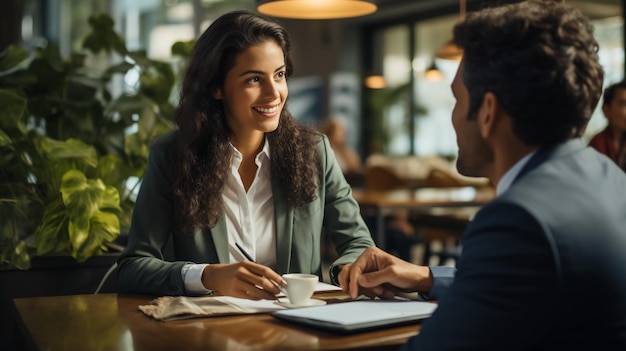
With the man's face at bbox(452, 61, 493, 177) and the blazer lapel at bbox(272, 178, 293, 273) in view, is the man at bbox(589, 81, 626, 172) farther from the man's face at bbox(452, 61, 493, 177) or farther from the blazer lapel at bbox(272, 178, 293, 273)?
the man's face at bbox(452, 61, 493, 177)

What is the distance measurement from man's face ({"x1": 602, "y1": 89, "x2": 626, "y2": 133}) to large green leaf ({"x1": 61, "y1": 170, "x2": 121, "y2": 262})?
300 cm

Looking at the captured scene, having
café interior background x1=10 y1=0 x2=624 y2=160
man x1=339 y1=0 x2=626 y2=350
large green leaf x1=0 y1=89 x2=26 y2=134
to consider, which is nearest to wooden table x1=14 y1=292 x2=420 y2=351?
man x1=339 y1=0 x2=626 y2=350

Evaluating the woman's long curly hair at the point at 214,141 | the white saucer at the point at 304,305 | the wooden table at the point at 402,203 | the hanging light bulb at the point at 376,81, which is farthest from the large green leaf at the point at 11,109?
the hanging light bulb at the point at 376,81

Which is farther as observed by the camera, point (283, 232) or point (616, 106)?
point (616, 106)

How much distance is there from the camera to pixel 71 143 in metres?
2.56

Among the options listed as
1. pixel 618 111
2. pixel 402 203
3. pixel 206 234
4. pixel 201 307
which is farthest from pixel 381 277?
pixel 402 203

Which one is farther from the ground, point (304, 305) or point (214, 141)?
point (214, 141)

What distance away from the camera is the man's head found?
434 cm

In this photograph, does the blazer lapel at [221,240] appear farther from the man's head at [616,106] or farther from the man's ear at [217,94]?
the man's head at [616,106]

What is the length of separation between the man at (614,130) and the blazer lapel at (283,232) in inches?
105

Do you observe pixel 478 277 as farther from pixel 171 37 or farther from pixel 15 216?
pixel 171 37

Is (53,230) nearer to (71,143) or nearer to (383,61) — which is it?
(71,143)

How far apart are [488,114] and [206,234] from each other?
101cm

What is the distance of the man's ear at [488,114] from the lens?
123 cm
